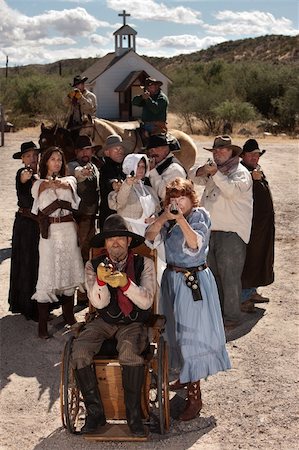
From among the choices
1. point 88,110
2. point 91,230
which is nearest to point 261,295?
point 91,230

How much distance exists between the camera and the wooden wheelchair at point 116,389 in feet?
14.0

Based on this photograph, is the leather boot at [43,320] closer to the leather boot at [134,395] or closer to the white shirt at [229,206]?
the white shirt at [229,206]

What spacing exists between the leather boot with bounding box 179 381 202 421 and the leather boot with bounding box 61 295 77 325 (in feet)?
6.81

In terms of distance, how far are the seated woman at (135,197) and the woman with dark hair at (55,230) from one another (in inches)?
18.7

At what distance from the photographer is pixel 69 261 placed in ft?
20.2

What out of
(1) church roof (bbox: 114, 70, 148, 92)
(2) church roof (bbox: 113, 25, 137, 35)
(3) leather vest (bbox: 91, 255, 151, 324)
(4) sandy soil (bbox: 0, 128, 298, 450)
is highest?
(2) church roof (bbox: 113, 25, 137, 35)

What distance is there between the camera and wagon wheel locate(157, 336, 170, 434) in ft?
14.0

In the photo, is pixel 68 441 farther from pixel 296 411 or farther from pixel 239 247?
pixel 239 247

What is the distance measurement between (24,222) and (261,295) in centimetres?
298

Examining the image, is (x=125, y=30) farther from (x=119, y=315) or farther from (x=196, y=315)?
(x=119, y=315)

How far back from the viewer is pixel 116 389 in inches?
171

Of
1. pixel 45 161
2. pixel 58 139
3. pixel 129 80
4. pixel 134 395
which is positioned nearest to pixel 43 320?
pixel 45 161

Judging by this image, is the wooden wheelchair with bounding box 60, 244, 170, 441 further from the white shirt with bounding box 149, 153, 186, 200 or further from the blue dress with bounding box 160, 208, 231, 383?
the white shirt with bounding box 149, 153, 186, 200

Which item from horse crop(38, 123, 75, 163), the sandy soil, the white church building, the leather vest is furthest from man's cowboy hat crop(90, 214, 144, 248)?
the white church building
